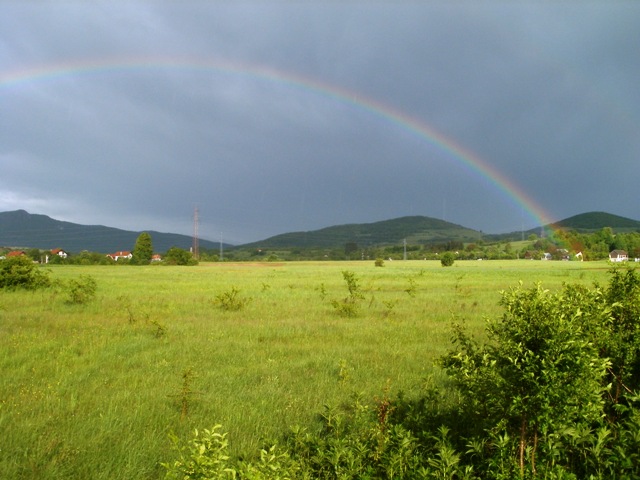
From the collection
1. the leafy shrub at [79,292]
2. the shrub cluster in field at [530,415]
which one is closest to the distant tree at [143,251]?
the leafy shrub at [79,292]

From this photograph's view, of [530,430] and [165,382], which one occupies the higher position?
[530,430]

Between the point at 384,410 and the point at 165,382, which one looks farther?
the point at 165,382

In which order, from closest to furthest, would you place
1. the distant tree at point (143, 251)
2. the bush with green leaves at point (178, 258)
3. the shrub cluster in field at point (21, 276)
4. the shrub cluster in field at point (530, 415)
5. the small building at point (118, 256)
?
the shrub cluster in field at point (530, 415)
the shrub cluster in field at point (21, 276)
the bush with green leaves at point (178, 258)
the distant tree at point (143, 251)
the small building at point (118, 256)

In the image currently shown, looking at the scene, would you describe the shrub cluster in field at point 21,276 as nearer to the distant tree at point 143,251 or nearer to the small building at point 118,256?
the distant tree at point 143,251

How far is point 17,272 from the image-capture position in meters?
26.3

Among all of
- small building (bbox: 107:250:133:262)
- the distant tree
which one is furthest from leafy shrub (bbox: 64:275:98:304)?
small building (bbox: 107:250:133:262)

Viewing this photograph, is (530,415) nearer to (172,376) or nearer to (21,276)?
(172,376)

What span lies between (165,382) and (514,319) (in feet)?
21.7

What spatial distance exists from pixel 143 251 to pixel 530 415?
11304 cm

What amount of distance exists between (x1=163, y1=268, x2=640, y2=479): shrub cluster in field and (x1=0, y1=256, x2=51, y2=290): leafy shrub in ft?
89.4

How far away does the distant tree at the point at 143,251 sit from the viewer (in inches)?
4107

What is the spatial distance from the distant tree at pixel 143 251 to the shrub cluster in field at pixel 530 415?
10717 centimetres

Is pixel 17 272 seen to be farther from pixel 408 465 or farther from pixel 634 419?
pixel 634 419

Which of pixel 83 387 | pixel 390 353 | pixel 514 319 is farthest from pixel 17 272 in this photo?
pixel 514 319
